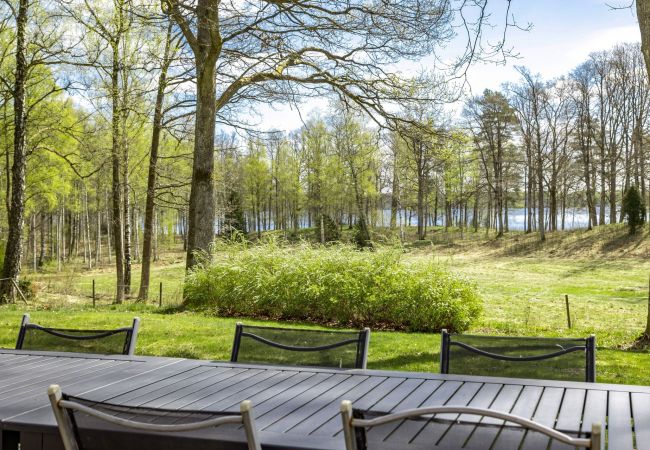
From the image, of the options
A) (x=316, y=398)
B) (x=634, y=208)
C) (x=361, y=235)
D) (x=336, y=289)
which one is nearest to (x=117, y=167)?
(x=336, y=289)

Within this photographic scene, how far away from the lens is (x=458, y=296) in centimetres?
1138

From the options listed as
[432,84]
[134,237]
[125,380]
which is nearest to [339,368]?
[125,380]

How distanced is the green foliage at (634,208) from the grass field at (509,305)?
102 cm

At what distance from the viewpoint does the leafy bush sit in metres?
11.2

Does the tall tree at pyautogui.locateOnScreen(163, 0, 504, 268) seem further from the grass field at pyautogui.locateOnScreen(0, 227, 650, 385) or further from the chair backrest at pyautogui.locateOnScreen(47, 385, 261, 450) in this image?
the chair backrest at pyautogui.locateOnScreen(47, 385, 261, 450)

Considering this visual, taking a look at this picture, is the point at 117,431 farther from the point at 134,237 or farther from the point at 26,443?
the point at 134,237

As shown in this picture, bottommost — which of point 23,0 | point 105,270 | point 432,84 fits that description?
point 105,270

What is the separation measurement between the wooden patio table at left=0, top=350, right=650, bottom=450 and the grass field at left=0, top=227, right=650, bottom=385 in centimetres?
387

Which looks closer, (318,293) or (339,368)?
(339,368)

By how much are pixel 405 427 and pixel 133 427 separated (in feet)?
2.99

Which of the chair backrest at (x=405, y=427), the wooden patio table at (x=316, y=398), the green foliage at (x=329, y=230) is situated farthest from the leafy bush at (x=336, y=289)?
the green foliage at (x=329, y=230)

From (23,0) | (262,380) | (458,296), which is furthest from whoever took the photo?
(23,0)

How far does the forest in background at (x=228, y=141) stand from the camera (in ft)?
51.0

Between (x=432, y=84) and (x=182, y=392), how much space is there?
39.2 feet
